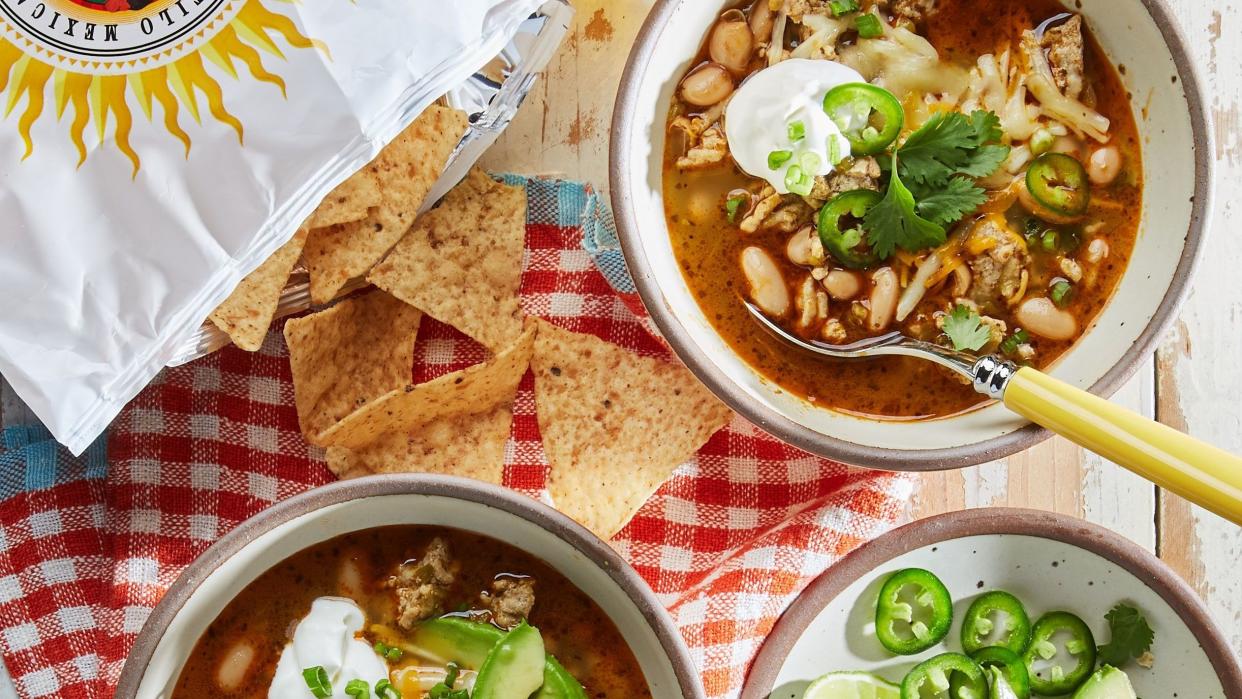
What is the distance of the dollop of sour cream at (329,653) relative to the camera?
2.26 meters

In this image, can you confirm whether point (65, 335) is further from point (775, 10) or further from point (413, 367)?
point (775, 10)

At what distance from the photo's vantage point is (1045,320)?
2.41 metres

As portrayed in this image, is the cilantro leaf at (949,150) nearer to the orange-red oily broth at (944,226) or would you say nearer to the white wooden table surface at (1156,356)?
the orange-red oily broth at (944,226)

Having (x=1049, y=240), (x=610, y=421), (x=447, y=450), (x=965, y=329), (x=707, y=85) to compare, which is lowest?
(x=447, y=450)

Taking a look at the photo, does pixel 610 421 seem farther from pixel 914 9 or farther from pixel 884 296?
pixel 914 9

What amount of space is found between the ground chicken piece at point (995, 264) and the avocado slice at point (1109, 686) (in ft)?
2.60

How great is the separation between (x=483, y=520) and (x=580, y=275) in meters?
0.61

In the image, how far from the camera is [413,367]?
2600mm

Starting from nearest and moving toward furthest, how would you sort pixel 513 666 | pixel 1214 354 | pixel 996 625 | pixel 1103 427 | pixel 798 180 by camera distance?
pixel 1103 427
pixel 513 666
pixel 798 180
pixel 996 625
pixel 1214 354

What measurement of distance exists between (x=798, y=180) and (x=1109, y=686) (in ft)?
3.96

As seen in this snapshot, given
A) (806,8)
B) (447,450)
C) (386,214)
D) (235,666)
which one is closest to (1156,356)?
(806,8)

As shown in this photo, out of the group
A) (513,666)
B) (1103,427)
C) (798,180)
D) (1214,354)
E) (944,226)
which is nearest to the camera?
(1103,427)

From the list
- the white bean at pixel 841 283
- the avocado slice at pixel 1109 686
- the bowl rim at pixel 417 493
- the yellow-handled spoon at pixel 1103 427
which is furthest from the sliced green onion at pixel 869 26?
the avocado slice at pixel 1109 686

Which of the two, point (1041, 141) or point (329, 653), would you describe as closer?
point (329, 653)
